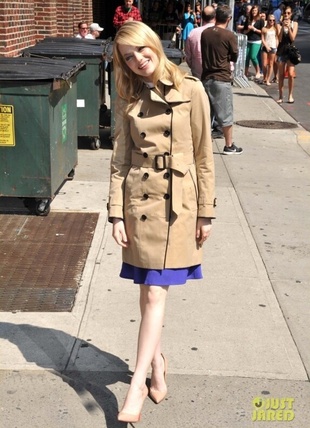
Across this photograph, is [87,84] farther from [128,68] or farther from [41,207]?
[128,68]

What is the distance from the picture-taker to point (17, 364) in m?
4.12

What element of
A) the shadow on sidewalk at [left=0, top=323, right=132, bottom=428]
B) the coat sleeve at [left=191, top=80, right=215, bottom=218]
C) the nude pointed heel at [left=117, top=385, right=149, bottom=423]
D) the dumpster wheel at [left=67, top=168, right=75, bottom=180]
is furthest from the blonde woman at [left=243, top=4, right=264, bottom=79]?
the nude pointed heel at [left=117, top=385, right=149, bottom=423]

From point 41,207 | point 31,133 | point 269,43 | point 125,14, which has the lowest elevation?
point 269,43

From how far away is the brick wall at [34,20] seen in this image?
29.1ft

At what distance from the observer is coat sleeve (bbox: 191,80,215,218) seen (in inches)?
139

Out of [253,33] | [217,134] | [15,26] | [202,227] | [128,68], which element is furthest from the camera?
[253,33]

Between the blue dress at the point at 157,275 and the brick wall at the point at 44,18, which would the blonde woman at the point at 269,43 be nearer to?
the brick wall at the point at 44,18

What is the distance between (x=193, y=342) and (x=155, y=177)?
130 cm

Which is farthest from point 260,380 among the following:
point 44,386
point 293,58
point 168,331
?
point 293,58

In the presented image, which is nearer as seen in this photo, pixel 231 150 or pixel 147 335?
pixel 147 335

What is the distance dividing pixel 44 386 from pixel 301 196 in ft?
15.4

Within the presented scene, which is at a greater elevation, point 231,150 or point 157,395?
point 157,395

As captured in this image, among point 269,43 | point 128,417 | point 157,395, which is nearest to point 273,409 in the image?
point 157,395

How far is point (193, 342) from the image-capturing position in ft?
14.5
